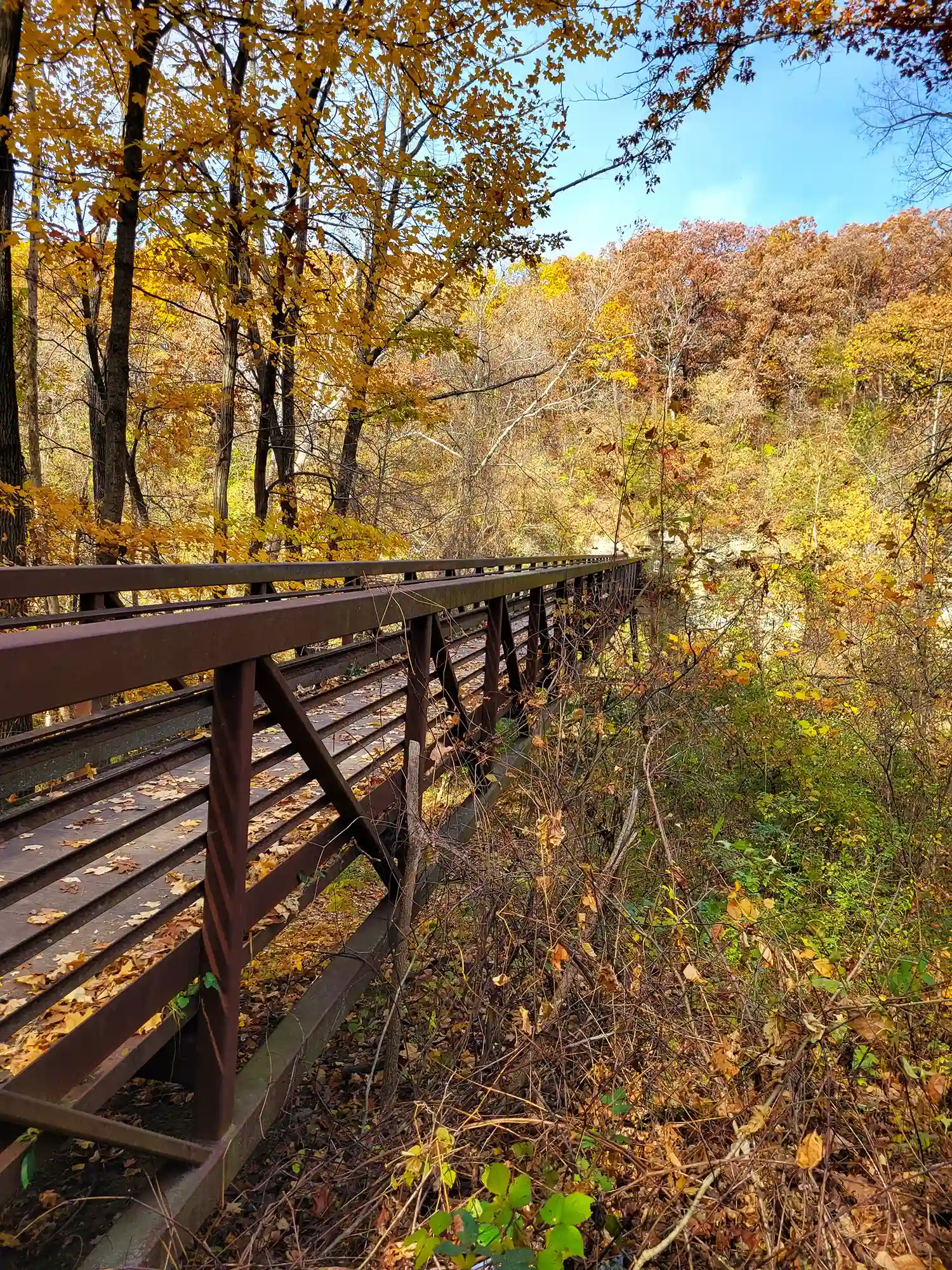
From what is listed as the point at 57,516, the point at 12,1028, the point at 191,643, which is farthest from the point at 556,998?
the point at 57,516

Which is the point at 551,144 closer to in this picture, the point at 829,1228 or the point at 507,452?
the point at 829,1228

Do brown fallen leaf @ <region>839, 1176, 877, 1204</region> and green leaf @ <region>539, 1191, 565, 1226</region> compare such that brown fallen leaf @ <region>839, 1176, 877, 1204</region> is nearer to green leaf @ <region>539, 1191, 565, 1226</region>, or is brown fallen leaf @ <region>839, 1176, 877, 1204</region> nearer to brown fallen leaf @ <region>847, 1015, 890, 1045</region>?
brown fallen leaf @ <region>847, 1015, 890, 1045</region>

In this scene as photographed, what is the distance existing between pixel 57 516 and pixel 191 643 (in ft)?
20.0

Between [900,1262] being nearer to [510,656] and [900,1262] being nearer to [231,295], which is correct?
[510,656]

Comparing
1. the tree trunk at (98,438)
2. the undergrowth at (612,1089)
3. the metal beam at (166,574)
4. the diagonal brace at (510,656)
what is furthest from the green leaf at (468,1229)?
the tree trunk at (98,438)

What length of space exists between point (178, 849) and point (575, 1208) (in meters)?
1.39

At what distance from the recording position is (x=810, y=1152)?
1.57 m

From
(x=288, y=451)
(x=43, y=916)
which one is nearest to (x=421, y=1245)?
(x=43, y=916)

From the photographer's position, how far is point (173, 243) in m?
7.73

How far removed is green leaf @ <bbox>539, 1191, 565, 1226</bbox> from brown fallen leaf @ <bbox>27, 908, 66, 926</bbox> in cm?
173

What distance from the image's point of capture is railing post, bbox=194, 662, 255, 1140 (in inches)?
72.0

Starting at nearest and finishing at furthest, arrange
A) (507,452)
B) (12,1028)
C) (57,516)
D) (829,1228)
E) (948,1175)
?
(12,1028)
(829,1228)
(948,1175)
(57,516)
(507,452)

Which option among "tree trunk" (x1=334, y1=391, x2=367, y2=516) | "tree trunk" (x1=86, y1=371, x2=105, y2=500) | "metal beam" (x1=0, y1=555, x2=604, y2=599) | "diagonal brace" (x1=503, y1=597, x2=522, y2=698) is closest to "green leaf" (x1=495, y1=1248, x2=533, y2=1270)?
"metal beam" (x1=0, y1=555, x2=604, y2=599)

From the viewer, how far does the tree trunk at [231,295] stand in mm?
6402
